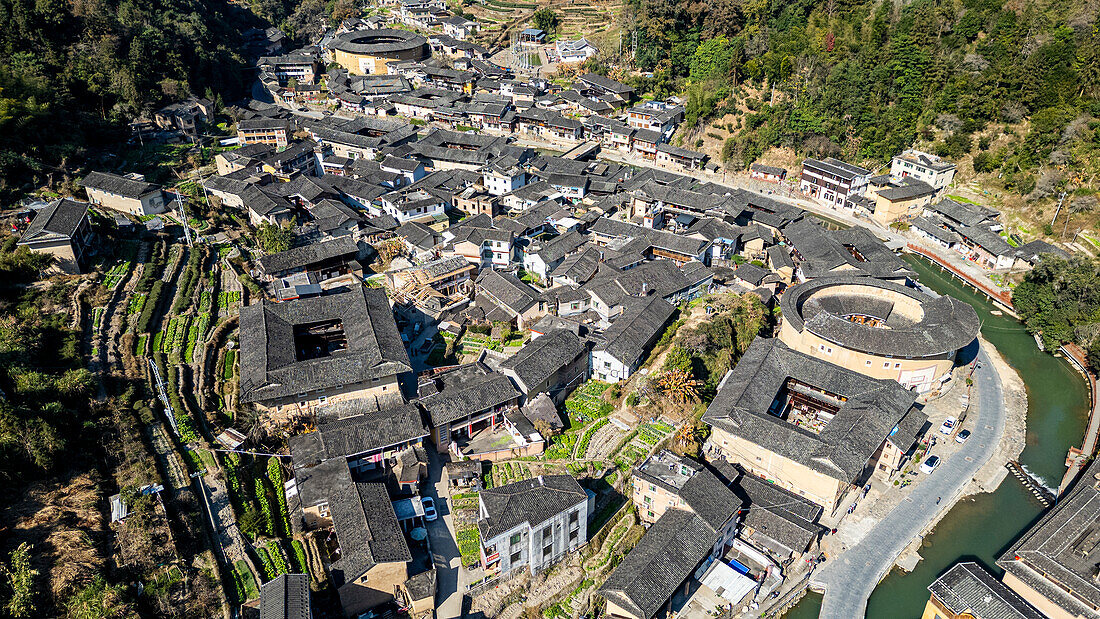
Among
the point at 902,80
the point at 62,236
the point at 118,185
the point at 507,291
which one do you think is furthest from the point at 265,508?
the point at 902,80

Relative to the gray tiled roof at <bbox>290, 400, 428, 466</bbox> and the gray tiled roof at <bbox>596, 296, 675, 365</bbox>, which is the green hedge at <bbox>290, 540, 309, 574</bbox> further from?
the gray tiled roof at <bbox>596, 296, 675, 365</bbox>

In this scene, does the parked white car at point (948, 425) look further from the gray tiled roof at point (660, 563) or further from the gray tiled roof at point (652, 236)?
the gray tiled roof at point (652, 236)

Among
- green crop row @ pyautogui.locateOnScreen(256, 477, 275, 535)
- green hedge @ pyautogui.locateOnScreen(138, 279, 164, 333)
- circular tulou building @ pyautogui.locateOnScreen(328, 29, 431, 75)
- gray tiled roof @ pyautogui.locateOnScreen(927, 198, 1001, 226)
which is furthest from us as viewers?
circular tulou building @ pyautogui.locateOnScreen(328, 29, 431, 75)

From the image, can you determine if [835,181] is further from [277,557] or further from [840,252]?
[277,557]

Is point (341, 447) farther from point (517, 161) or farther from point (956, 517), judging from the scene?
point (517, 161)

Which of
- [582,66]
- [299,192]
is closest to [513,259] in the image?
[299,192]

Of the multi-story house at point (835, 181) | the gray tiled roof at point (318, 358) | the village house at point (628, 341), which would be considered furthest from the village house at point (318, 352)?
the multi-story house at point (835, 181)

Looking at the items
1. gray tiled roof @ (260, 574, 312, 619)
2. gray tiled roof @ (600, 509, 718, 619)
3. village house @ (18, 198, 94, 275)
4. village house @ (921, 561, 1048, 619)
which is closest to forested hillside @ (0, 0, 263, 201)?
village house @ (18, 198, 94, 275)
